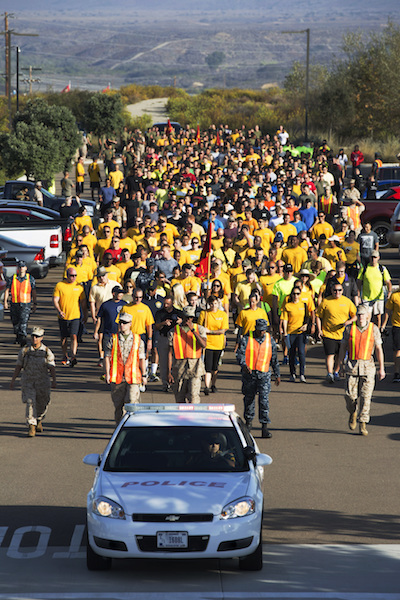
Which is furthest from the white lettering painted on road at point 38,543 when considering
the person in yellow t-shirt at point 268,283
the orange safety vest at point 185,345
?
the person in yellow t-shirt at point 268,283

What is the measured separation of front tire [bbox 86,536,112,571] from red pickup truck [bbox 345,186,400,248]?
2209cm

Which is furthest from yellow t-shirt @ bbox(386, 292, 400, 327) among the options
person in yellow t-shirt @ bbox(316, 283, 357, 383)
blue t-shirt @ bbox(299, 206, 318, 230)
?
blue t-shirt @ bbox(299, 206, 318, 230)

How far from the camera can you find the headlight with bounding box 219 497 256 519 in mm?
8280

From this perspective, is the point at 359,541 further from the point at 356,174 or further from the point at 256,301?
the point at 356,174

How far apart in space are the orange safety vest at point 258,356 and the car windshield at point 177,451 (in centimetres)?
384

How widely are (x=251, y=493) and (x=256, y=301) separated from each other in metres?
6.75

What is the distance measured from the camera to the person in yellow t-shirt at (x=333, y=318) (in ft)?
52.2

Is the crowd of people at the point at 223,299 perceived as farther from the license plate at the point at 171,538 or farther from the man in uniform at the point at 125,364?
the license plate at the point at 171,538

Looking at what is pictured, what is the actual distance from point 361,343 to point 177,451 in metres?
4.89

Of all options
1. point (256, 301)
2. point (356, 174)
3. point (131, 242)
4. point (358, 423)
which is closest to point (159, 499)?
point (358, 423)

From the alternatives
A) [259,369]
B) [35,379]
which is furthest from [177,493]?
[35,379]

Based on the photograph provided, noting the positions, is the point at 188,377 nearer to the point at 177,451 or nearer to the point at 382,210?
the point at 177,451

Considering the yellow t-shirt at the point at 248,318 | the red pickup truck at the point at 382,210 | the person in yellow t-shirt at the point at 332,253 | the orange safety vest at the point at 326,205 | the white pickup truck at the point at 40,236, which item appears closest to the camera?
the yellow t-shirt at the point at 248,318

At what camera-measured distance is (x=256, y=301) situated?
15.1 meters
